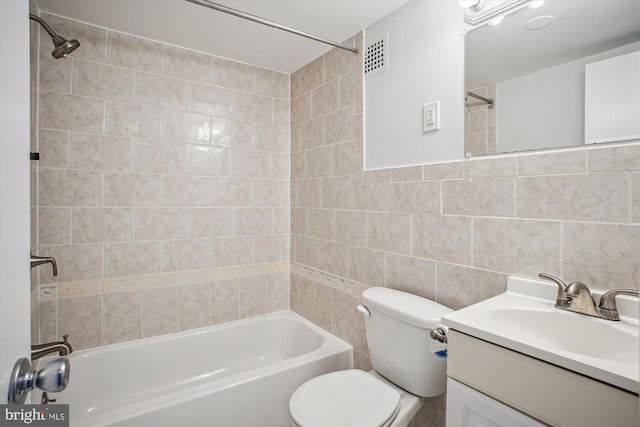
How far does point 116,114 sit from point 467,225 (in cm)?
206

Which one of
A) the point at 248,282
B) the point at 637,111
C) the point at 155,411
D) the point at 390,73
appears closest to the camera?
the point at 637,111

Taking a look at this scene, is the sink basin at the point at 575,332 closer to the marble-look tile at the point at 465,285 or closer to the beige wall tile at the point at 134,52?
the marble-look tile at the point at 465,285

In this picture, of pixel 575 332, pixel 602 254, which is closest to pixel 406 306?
pixel 575 332

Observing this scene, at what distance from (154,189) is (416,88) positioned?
1678 millimetres

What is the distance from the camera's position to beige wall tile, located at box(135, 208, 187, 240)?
2006mm

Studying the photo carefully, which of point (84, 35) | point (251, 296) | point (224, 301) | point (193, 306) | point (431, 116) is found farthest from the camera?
point (251, 296)

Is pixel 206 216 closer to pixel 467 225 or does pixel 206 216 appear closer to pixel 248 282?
pixel 248 282

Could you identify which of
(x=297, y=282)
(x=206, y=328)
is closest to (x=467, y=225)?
(x=297, y=282)

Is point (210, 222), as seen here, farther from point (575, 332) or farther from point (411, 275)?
point (575, 332)

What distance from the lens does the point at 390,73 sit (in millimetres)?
1715

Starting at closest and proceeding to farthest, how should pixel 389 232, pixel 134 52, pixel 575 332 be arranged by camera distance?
1. pixel 575 332
2. pixel 389 232
3. pixel 134 52

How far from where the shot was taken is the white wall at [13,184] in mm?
549

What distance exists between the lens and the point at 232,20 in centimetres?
180

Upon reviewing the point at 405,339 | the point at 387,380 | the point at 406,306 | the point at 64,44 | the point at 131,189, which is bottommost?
the point at 387,380
